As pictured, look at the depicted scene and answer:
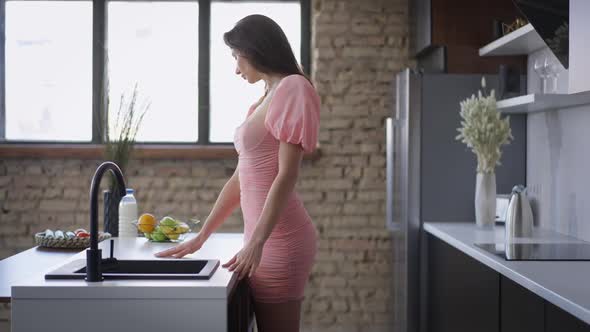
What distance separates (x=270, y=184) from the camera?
225 cm

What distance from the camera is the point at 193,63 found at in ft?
16.7

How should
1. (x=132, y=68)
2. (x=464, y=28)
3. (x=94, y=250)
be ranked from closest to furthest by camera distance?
(x=94, y=250)
(x=464, y=28)
(x=132, y=68)

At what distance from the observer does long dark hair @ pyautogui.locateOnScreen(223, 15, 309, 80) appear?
2.22 meters

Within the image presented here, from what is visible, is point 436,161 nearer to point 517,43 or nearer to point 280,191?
point 517,43

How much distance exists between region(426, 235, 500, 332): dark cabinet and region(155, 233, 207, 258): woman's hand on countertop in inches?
41.8

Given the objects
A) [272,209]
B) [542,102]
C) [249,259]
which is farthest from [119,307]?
[542,102]

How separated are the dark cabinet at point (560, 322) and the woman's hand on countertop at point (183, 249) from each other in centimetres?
108

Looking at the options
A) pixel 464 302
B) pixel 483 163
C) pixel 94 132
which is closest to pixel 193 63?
pixel 94 132

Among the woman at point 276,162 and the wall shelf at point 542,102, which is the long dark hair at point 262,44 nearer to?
the woman at point 276,162

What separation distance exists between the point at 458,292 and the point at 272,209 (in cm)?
150

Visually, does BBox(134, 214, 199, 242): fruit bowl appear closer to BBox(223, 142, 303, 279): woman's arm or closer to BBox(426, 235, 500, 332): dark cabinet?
BBox(223, 142, 303, 279): woman's arm

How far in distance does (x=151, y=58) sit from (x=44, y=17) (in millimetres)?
772

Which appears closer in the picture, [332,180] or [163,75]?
[332,180]

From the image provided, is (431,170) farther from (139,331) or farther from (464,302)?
(139,331)
